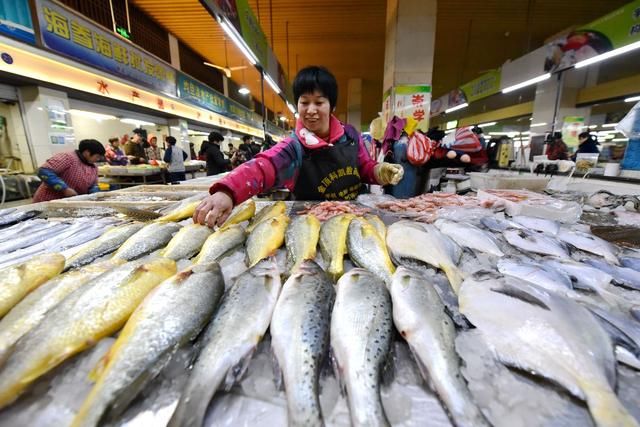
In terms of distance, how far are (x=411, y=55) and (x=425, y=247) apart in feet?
23.1

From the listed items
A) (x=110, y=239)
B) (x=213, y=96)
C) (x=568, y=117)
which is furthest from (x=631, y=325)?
(x=213, y=96)

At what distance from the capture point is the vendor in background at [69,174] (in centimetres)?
388

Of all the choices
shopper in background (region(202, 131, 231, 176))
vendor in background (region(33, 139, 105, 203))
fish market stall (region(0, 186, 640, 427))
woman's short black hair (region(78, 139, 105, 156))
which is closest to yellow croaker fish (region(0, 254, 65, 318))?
fish market stall (region(0, 186, 640, 427))

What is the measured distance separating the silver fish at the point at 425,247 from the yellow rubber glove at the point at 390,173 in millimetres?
994

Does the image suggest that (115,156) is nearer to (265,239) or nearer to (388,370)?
(265,239)

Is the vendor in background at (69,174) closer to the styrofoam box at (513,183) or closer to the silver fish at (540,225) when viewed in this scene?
the silver fish at (540,225)

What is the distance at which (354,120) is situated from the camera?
55.4 ft

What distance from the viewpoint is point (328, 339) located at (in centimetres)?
79

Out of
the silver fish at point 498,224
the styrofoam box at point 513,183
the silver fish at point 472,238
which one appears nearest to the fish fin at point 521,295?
the silver fish at point 472,238

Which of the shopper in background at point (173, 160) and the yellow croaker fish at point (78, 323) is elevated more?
the shopper in background at point (173, 160)

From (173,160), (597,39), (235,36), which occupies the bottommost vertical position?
(173,160)

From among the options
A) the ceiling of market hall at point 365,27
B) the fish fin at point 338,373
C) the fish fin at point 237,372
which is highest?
the ceiling of market hall at point 365,27

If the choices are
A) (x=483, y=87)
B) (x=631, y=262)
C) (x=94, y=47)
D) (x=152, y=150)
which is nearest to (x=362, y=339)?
(x=631, y=262)

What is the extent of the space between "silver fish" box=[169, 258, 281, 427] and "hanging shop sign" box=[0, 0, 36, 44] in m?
6.70
